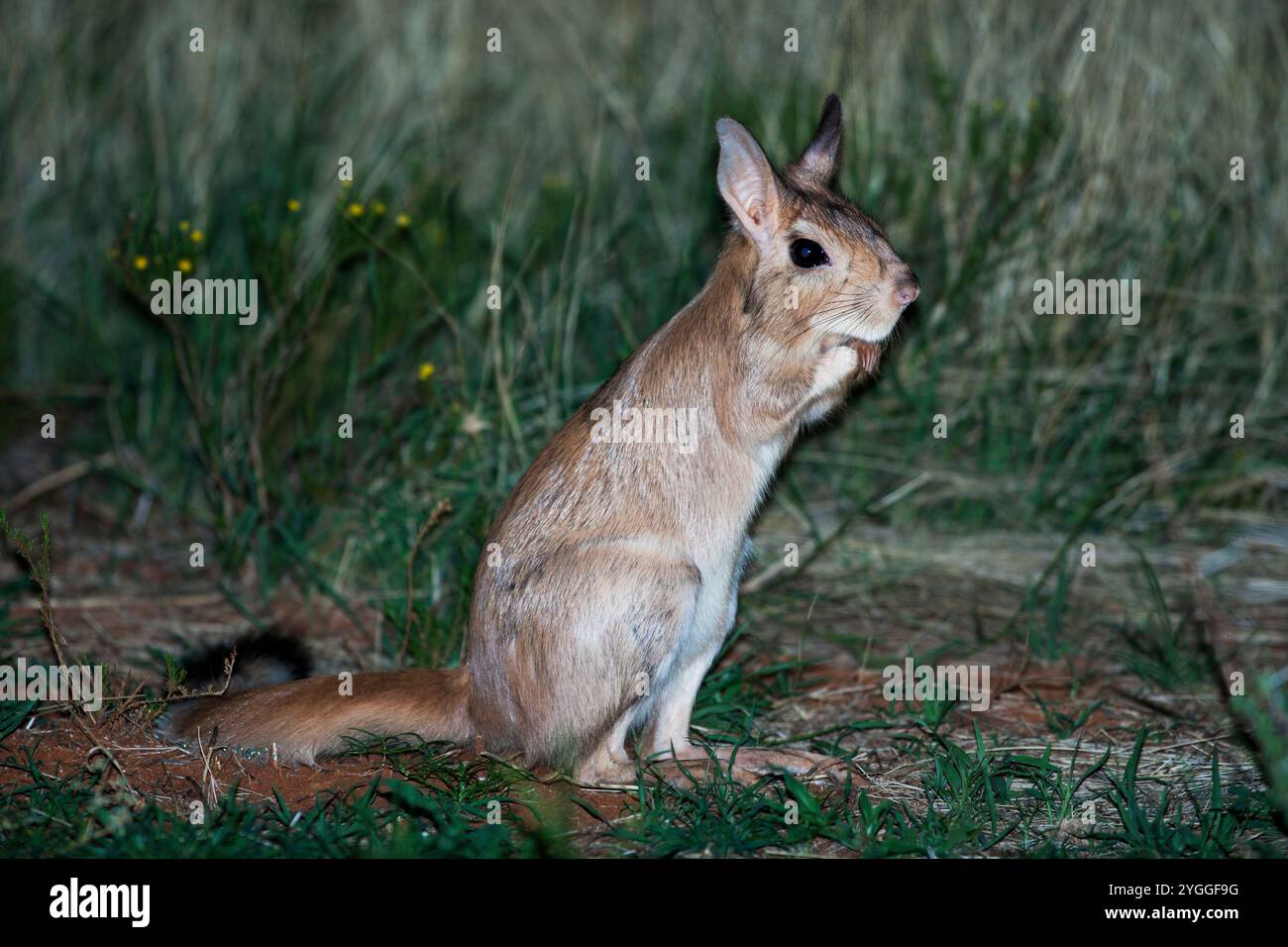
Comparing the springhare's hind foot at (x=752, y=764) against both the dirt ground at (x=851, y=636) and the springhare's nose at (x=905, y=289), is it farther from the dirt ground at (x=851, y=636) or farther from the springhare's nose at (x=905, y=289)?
the springhare's nose at (x=905, y=289)

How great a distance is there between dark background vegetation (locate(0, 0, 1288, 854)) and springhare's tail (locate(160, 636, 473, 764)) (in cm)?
22

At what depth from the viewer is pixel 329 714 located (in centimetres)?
421

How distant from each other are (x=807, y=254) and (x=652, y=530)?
1161mm

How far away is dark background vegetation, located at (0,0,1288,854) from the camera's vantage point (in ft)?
18.0

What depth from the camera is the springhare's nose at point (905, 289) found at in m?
4.45

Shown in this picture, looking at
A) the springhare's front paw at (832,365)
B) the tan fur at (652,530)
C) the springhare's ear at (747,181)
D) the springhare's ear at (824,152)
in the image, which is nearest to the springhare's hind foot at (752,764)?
the tan fur at (652,530)

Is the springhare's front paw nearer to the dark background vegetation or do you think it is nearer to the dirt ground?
the dirt ground

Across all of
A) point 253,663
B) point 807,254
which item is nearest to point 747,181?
point 807,254

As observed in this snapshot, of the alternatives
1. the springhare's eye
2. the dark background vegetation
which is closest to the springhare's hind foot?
the dark background vegetation

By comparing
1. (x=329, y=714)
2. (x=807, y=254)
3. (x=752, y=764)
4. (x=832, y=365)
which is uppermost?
(x=807, y=254)

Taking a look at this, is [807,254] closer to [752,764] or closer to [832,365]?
[832,365]

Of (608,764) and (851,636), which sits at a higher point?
(851,636)

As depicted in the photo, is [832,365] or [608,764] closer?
[608,764]

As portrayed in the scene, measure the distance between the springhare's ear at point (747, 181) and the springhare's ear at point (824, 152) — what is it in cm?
45
